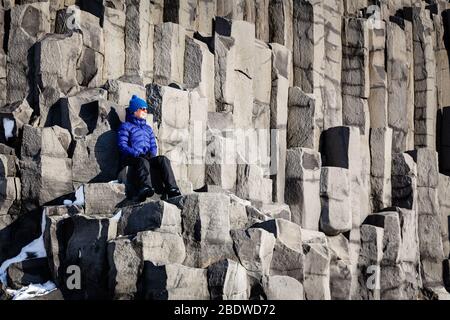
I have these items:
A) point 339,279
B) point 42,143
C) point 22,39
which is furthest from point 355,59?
point 42,143

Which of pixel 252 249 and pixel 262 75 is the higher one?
pixel 262 75

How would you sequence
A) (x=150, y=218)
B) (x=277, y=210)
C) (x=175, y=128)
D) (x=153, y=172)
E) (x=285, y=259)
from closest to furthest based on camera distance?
(x=150, y=218)
(x=285, y=259)
(x=153, y=172)
(x=175, y=128)
(x=277, y=210)

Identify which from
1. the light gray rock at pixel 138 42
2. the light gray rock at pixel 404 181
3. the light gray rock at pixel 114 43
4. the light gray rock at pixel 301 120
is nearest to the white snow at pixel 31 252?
the light gray rock at pixel 114 43

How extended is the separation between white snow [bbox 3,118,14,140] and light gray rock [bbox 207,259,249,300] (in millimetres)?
4920

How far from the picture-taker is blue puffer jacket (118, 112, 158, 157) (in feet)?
42.8

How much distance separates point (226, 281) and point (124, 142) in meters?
3.44

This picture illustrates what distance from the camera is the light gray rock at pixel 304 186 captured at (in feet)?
54.4

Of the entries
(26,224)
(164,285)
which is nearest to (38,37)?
(26,224)

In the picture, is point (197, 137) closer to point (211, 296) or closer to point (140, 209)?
point (140, 209)

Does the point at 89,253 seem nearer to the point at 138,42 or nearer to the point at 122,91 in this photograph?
the point at 122,91

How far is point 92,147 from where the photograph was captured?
13625mm

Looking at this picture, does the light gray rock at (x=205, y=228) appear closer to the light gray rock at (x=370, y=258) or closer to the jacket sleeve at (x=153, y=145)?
the jacket sleeve at (x=153, y=145)

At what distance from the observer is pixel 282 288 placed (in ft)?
36.7

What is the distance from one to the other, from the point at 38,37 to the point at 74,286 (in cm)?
595
